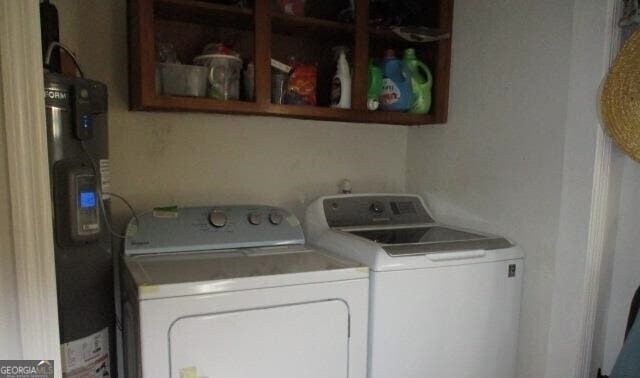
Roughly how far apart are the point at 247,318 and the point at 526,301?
107cm

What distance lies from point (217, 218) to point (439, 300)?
0.88 meters

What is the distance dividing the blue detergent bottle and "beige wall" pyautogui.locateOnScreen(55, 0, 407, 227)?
333 millimetres

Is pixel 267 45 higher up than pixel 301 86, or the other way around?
pixel 267 45

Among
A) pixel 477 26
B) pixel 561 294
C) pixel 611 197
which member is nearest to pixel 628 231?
pixel 611 197

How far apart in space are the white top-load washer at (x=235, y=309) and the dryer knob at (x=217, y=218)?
84 millimetres

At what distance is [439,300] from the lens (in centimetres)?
146

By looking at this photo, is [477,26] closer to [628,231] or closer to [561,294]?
[628,231]

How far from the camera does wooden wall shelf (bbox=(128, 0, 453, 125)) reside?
1451 mm

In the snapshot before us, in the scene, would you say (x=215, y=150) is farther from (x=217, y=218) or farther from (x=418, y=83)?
(x=418, y=83)

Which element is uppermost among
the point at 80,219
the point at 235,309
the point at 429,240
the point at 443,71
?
the point at 443,71

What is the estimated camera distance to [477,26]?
5.77 feet

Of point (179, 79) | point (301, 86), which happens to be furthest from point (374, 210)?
point (179, 79)

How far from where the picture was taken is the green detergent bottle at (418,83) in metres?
1.86

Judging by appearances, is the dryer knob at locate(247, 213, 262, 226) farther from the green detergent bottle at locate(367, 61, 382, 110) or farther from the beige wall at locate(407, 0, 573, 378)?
the beige wall at locate(407, 0, 573, 378)
